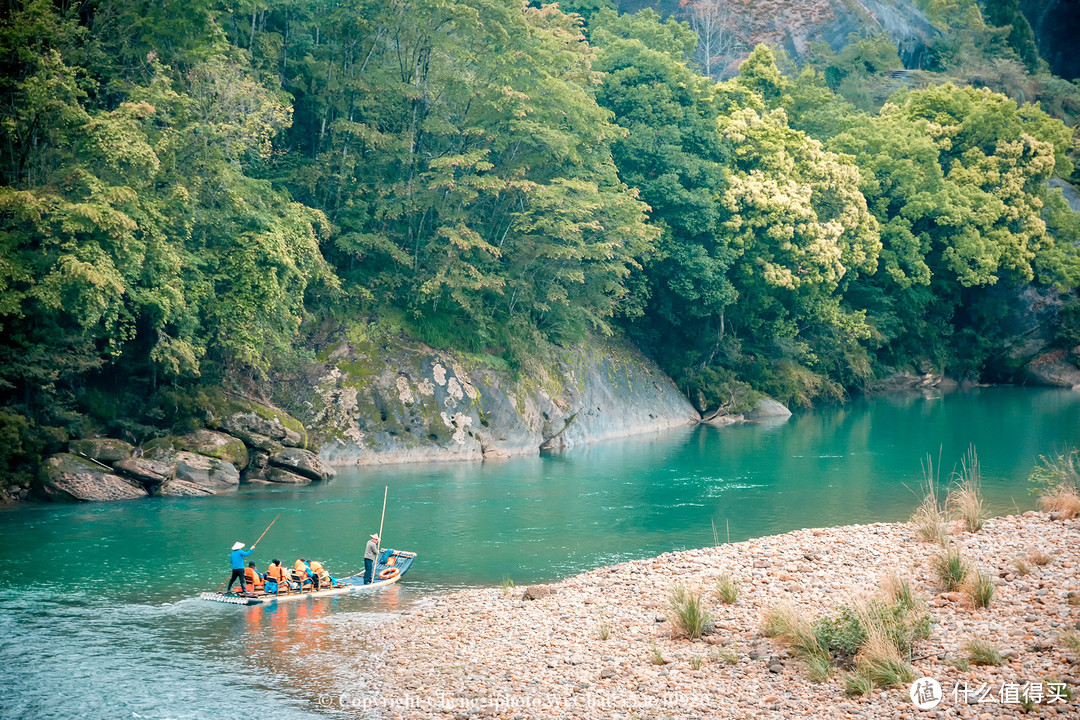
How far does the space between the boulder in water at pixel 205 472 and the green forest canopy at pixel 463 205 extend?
1.77m

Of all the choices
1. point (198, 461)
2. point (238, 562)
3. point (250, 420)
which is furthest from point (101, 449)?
point (238, 562)

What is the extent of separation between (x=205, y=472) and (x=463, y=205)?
17297mm

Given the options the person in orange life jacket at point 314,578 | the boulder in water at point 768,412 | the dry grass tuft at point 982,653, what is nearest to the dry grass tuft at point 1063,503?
the dry grass tuft at point 982,653

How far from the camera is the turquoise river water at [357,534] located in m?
15.7

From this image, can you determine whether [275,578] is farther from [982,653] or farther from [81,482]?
[982,653]

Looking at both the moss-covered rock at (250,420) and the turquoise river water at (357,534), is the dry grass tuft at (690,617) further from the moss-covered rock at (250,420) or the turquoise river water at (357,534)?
the moss-covered rock at (250,420)

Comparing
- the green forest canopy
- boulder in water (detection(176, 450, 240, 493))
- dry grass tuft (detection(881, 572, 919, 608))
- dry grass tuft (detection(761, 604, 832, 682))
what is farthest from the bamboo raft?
the green forest canopy

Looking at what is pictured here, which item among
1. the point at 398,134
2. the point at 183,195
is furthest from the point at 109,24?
the point at 398,134

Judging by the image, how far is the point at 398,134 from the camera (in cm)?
4234

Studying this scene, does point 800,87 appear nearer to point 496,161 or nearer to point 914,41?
point 496,161

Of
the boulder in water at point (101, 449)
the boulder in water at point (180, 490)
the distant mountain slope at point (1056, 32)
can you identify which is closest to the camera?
the boulder in water at point (101, 449)

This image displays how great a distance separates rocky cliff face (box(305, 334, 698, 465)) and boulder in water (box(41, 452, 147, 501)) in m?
8.15

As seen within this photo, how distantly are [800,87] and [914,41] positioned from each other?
43.6 m

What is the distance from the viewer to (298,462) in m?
33.9
